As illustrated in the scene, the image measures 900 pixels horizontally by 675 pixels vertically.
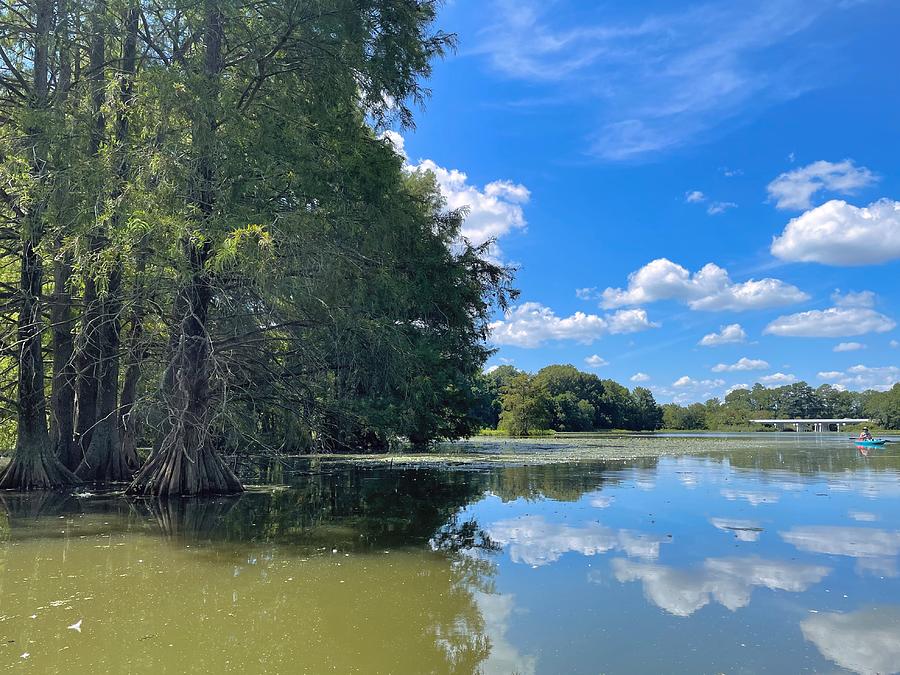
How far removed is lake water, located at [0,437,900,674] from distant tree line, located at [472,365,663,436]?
50.1 metres

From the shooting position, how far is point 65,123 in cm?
1108

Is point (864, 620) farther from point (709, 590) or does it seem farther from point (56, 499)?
point (56, 499)

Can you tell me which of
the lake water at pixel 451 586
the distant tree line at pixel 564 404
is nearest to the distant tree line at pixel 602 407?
the distant tree line at pixel 564 404

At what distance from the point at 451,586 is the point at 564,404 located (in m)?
77.0

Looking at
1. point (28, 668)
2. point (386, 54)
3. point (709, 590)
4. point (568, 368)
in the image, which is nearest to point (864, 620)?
point (709, 590)

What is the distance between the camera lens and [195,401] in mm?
12008

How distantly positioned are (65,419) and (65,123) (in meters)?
6.83

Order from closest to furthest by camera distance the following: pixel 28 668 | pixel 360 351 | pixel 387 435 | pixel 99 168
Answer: pixel 28 668 → pixel 99 168 → pixel 360 351 → pixel 387 435

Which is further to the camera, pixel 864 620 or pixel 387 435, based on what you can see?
pixel 387 435

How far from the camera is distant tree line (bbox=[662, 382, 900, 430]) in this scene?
98188mm

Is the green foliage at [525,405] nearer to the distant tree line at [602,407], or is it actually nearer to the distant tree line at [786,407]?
the distant tree line at [602,407]

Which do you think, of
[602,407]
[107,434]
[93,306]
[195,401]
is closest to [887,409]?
[602,407]

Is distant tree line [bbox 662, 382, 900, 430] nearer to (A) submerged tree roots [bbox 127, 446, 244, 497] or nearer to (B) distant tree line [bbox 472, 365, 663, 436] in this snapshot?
(B) distant tree line [bbox 472, 365, 663, 436]

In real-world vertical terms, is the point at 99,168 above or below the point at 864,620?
above
